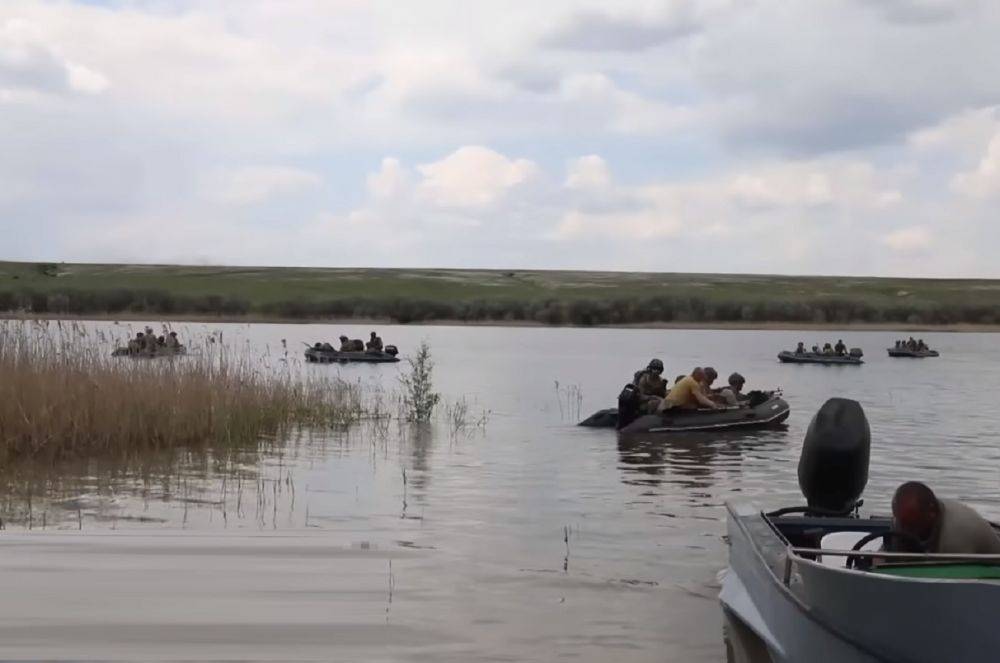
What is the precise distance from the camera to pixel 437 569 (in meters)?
10.8

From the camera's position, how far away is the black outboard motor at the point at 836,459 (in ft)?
35.7

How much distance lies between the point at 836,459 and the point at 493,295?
106666mm

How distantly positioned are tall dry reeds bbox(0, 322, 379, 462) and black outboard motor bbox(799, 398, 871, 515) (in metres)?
9.01

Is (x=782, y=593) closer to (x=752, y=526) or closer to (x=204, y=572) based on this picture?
(x=752, y=526)

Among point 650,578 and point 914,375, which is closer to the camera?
point 650,578

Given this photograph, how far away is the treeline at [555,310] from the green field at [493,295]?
10 centimetres

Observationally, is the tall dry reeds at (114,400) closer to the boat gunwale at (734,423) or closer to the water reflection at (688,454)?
the water reflection at (688,454)

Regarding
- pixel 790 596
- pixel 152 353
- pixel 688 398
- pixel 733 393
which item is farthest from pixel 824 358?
pixel 790 596

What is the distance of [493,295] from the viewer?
385 feet

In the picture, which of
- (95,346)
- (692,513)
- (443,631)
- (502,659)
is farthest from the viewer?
(95,346)

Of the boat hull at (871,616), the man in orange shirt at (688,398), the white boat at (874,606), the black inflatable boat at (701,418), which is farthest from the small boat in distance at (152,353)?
the boat hull at (871,616)

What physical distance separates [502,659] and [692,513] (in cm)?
642

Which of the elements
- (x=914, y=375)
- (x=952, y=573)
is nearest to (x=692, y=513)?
(x=952, y=573)

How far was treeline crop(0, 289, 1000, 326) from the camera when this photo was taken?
3482 inches
